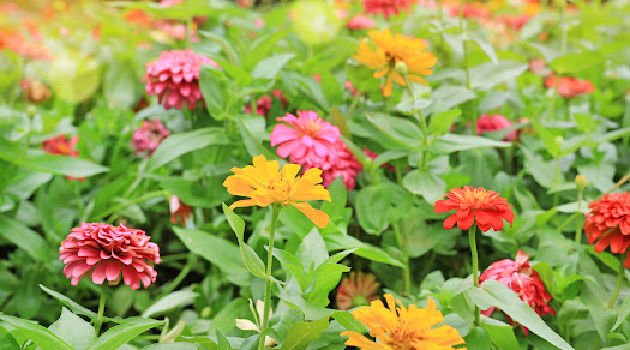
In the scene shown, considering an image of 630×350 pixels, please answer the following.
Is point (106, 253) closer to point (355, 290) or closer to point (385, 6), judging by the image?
point (355, 290)

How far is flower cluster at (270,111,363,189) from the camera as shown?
84 centimetres

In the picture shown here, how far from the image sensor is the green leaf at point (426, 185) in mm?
890

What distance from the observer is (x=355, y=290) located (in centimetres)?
94

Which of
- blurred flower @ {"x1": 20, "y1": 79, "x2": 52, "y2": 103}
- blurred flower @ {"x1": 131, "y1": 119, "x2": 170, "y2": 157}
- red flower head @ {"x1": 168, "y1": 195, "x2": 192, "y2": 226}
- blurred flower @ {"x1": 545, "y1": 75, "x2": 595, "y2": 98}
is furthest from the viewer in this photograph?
blurred flower @ {"x1": 20, "y1": 79, "x2": 52, "y2": 103}

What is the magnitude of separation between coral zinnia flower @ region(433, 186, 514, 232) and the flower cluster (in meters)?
0.24

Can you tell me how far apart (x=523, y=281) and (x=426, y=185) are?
8.7 inches

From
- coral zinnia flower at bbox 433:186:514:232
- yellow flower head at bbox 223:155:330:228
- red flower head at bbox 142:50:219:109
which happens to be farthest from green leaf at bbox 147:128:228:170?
coral zinnia flower at bbox 433:186:514:232

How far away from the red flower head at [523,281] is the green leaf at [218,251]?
0.34m

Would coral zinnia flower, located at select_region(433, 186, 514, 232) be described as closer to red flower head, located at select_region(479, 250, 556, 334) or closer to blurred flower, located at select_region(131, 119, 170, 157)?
red flower head, located at select_region(479, 250, 556, 334)

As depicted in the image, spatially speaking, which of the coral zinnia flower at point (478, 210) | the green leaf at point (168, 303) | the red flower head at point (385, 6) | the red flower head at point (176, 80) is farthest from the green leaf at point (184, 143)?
the red flower head at point (385, 6)

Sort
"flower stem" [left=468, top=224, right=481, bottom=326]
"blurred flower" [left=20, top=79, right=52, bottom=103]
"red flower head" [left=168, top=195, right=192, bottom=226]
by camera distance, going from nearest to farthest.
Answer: "flower stem" [left=468, top=224, right=481, bottom=326]
"red flower head" [left=168, top=195, right=192, bottom=226]
"blurred flower" [left=20, top=79, right=52, bottom=103]

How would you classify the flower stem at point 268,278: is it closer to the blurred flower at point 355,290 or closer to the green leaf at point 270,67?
the blurred flower at point 355,290

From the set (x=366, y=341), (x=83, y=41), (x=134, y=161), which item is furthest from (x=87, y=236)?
(x=83, y=41)

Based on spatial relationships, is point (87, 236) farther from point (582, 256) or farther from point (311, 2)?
point (311, 2)
